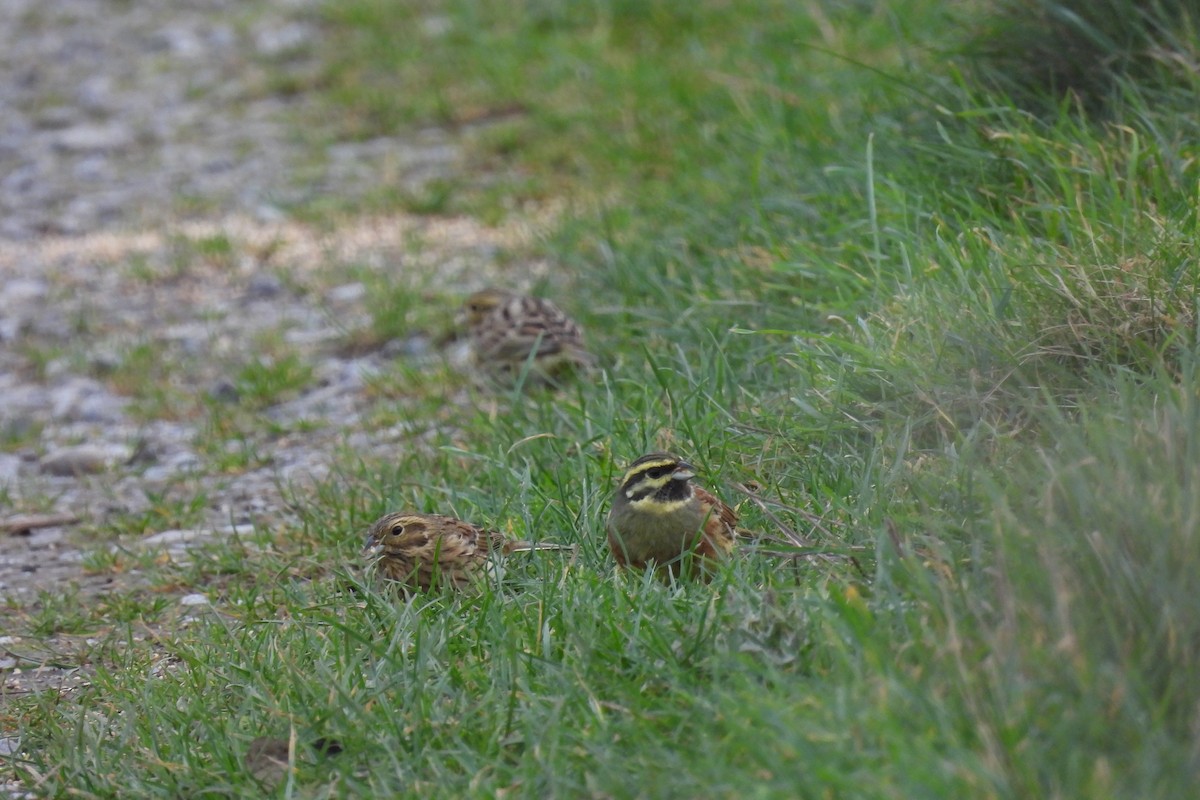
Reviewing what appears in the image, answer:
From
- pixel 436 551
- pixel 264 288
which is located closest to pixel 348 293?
pixel 264 288

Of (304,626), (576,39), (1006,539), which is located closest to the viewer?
(1006,539)

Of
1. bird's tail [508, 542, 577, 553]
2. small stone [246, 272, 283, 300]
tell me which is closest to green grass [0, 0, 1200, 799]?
bird's tail [508, 542, 577, 553]

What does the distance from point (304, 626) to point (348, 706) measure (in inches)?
25.6

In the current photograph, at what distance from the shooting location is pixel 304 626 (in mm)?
4430

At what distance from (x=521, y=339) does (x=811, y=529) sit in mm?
2715

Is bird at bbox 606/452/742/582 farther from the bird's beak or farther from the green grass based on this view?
the green grass

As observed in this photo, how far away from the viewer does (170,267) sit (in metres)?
9.53

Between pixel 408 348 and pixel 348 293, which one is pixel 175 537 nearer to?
pixel 408 348

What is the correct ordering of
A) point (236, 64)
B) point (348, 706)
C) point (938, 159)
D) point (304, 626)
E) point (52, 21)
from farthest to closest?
point (52, 21) < point (236, 64) < point (938, 159) < point (304, 626) < point (348, 706)

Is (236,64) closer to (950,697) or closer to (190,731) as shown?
(190,731)

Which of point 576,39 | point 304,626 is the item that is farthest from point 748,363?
point 576,39

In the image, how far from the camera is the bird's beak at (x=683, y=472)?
14.6ft

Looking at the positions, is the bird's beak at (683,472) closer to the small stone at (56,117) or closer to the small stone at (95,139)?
the small stone at (95,139)

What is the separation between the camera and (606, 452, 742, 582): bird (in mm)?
4344
